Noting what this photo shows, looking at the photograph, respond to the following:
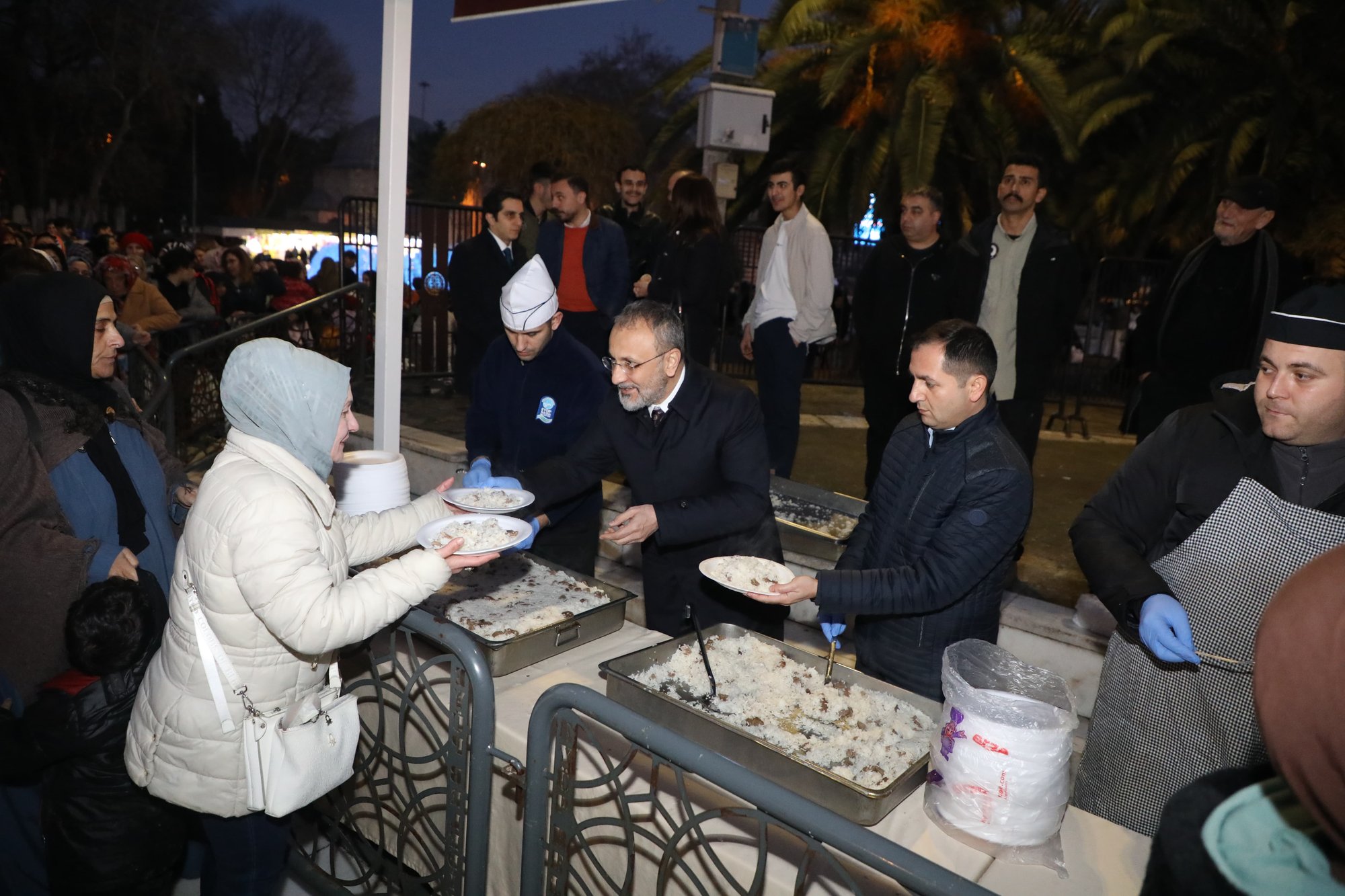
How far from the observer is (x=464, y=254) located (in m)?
6.43

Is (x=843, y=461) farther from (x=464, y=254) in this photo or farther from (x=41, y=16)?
(x=41, y=16)

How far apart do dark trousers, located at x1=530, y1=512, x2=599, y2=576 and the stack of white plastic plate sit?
0.64 metres

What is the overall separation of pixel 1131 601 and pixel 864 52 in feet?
41.9

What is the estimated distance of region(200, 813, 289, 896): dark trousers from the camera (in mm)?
2225

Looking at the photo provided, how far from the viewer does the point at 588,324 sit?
6.38 metres

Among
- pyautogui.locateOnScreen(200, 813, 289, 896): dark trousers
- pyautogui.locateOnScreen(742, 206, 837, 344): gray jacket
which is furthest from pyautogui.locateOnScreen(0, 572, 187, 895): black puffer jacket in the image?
pyautogui.locateOnScreen(742, 206, 837, 344): gray jacket

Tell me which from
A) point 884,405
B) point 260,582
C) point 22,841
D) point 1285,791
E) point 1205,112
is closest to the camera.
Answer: point 1285,791

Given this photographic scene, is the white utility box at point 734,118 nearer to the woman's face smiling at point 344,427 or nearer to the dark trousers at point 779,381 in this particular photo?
the dark trousers at point 779,381

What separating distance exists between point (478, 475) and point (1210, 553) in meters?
2.42

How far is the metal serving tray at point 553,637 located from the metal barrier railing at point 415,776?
14cm

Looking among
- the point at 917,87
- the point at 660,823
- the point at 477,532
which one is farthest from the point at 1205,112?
the point at 660,823

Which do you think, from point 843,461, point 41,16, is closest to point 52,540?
point 843,461

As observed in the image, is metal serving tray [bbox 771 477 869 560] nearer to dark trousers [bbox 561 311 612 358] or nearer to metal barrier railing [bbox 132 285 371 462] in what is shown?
dark trousers [bbox 561 311 612 358]

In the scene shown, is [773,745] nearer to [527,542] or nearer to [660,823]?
[660,823]
